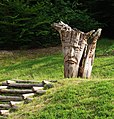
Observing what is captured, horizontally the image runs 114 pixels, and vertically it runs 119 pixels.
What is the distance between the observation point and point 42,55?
16.6 metres

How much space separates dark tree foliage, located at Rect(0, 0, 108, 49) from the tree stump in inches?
281

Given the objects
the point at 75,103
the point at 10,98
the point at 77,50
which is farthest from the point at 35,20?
the point at 75,103

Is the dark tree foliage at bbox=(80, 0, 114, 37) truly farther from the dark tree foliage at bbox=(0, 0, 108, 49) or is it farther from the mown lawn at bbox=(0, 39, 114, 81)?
the mown lawn at bbox=(0, 39, 114, 81)

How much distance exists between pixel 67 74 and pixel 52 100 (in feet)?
6.92

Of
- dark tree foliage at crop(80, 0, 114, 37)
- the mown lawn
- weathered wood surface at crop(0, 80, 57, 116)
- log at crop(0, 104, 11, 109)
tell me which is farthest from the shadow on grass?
dark tree foliage at crop(80, 0, 114, 37)

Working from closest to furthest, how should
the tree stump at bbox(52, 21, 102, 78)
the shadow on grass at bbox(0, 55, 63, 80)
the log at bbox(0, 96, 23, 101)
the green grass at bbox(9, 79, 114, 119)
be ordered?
the green grass at bbox(9, 79, 114, 119)
the log at bbox(0, 96, 23, 101)
the tree stump at bbox(52, 21, 102, 78)
the shadow on grass at bbox(0, 55, 63, 80)

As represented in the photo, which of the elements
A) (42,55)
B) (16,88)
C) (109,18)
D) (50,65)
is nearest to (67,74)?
(16,88)

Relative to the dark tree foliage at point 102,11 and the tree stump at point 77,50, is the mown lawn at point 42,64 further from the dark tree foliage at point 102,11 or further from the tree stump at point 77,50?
the dark tree foliage at point 102,11

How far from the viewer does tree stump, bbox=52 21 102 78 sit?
986 centimetres

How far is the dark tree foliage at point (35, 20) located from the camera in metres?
17.1

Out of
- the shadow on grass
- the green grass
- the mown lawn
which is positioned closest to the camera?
the green grass

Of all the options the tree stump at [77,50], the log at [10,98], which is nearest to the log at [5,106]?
the log at [10,98]

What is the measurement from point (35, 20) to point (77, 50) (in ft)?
26.0

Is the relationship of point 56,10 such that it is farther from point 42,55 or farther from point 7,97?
point 7,97
